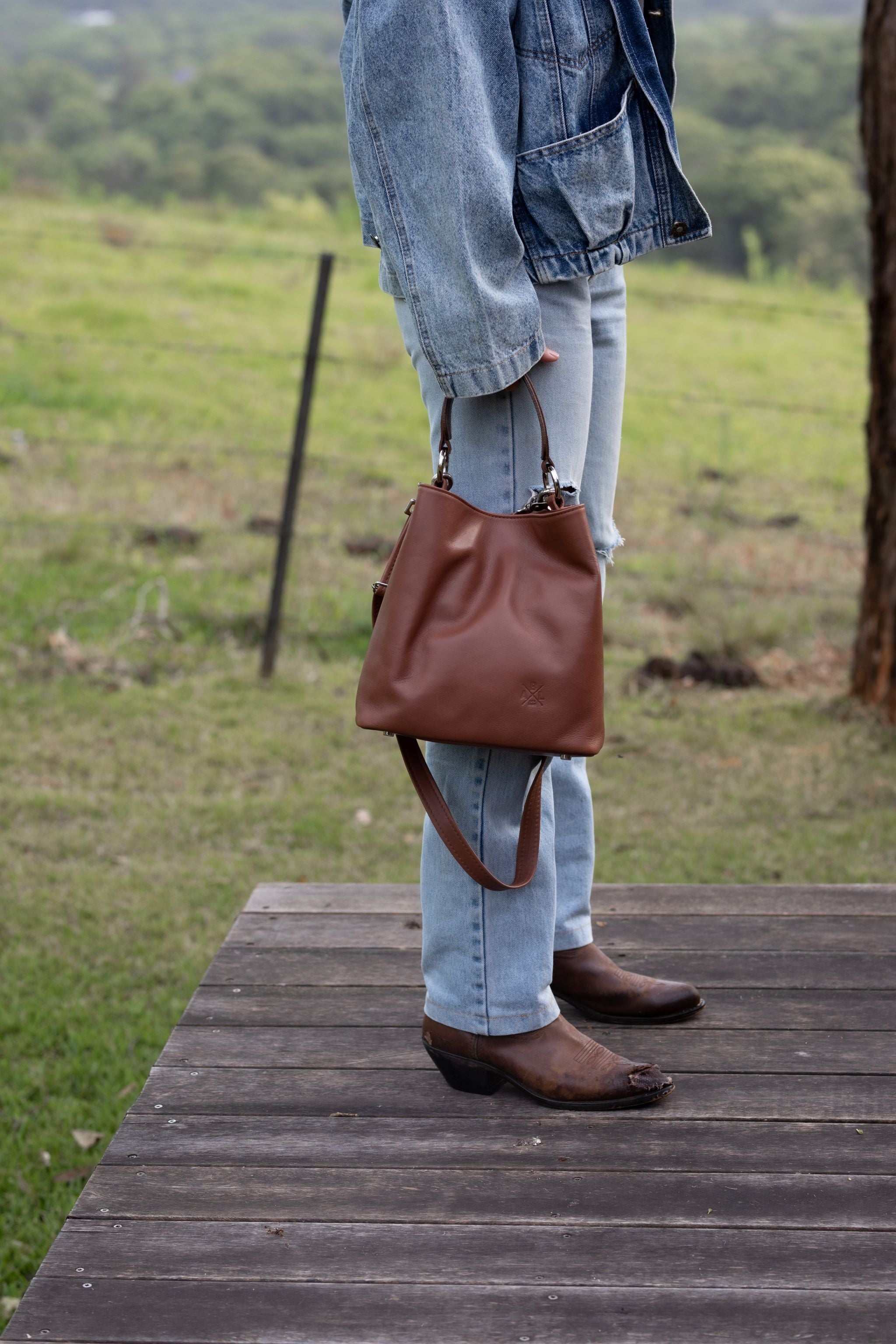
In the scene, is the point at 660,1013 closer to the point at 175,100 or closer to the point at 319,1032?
the point at 319,1032

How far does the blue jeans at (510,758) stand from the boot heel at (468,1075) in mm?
50

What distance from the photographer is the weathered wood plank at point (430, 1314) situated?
4.07 feet

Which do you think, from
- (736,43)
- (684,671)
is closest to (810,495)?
(684,671)

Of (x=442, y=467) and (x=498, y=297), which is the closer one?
(x=498, y=297)

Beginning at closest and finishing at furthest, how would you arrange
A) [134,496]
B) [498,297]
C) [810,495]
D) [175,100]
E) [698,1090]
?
[498,297] < [698,1090] < [134,496] < [810,495] < [175,100]

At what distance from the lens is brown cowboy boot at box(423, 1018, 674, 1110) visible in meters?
1.64

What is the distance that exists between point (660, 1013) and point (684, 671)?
310 cm

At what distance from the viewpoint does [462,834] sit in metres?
1.59

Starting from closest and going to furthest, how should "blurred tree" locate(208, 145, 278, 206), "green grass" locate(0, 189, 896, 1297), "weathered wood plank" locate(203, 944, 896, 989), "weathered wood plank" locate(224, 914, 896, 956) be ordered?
"weathered wood plank" locate(203, 944, 896, 989)
"weathered wood plank" locate(224, 914, 896, 956)
"green grass" locate(0, 189, 896, 1297)
"blurred tree" locate(208, 145, 278, 206)

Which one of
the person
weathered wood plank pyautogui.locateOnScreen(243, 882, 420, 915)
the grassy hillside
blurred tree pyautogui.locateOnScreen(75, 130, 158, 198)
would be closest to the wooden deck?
the person

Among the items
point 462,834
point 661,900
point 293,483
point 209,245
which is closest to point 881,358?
point 293,483

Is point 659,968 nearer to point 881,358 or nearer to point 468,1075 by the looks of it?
point 468,1075

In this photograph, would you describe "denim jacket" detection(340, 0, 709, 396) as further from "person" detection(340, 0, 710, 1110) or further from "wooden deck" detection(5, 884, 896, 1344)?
"wooden deck" detection(5, 884, 896, 1344)

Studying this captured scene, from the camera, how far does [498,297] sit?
4.64 ft
